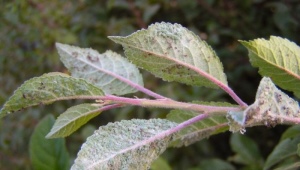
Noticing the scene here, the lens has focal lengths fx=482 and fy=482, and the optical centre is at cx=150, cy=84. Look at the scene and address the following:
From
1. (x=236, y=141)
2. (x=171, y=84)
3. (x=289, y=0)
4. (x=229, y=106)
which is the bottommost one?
(x=236, y=141)

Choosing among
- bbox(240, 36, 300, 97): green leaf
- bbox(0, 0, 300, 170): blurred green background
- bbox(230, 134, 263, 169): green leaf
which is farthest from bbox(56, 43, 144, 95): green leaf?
bbox(0, 0, 300, 170): blurred green background

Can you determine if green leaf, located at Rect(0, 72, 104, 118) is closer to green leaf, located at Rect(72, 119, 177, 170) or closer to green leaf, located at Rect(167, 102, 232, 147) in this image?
green leaf, located at Rect(72, 119, 177, 170)

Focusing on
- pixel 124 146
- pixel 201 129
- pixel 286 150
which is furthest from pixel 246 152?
pixel 124 146

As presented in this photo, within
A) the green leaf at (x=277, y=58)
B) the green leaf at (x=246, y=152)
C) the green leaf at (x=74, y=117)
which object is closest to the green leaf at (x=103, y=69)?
the green leaf at (x=74, y=117)

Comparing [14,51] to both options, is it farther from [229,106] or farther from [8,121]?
[229,106]

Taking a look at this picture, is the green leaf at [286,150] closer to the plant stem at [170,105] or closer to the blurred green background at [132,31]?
the plant stem at [170,105]

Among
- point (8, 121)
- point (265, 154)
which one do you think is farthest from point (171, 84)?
point (8, 121)
